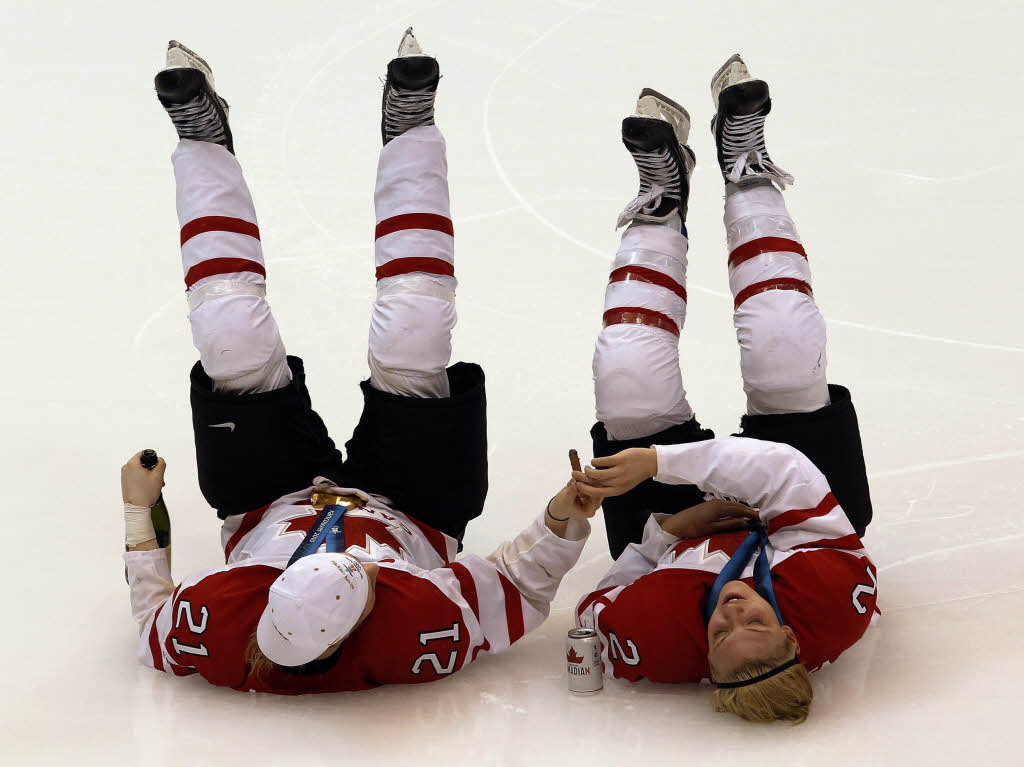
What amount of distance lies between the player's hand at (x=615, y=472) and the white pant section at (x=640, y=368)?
23cm

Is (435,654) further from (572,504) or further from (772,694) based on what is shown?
(772,694)

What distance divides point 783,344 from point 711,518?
0.34 metres

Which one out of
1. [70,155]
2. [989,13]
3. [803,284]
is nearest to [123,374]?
[70,155]

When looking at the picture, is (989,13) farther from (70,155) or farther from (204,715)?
(204,715)

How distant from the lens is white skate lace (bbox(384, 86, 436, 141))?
2500mm

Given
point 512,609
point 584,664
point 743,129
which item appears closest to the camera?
point 584,664

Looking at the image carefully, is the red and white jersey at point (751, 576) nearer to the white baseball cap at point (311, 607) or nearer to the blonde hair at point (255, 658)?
the white baseball cap at point (311, 607)

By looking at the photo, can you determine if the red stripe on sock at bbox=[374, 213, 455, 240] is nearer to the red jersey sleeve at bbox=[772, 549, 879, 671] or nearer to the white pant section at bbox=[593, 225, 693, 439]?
the white pant section at bbox=[593, 225, 693, 439]

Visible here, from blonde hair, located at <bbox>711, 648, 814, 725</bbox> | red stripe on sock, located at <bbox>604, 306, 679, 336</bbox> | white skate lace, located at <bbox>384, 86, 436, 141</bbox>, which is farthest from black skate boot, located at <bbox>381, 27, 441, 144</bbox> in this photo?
blonde hair, located at <bbox>711, 648, 814, 725</bbox>

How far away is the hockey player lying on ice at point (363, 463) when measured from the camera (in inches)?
84.1

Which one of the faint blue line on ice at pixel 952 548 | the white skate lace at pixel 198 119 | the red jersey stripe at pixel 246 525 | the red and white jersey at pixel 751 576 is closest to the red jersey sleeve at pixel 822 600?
the red and white jersey at pixel 751 576

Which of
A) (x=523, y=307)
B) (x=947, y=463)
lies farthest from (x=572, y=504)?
(x=523, y=307)

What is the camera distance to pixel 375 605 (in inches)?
83.1

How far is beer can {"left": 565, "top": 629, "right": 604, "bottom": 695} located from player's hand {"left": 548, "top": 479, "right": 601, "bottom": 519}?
0.20 m
